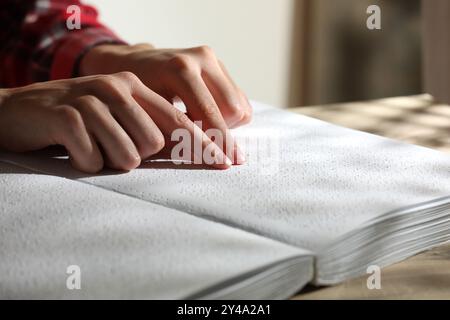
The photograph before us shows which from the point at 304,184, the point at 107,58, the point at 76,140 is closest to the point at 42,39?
the point at 107,58

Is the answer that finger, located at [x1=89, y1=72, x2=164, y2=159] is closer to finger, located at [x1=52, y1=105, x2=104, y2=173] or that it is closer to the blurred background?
finger, located at [x1=52, y1=105, x2=104, y2=173]

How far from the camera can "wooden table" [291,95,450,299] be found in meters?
0.42

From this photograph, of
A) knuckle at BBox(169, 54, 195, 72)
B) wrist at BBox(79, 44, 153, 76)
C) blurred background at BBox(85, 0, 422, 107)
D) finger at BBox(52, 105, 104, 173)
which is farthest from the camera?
blurred background at BBox(85, 0, 422, 107)

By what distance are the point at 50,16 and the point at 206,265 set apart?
0.67 meters

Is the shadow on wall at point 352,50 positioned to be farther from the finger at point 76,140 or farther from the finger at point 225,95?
the finger at point 76,140

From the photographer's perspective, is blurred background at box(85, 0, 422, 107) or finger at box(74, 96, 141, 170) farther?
blurred background at box(85, 0, 422, 107)

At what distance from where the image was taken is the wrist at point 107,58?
0.80 m

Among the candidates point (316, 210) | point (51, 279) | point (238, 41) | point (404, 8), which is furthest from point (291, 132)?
point (404, 8)

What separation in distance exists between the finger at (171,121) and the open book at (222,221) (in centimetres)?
2

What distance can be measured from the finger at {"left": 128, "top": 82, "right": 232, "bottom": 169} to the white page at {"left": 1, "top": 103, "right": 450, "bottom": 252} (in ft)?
0.06

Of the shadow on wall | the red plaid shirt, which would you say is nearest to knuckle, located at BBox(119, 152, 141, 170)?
the red plaid shirt

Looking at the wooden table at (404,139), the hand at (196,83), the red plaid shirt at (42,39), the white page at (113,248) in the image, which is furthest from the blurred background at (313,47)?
the white page at (113,248)

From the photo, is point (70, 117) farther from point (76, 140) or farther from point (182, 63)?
point (182, 63)
